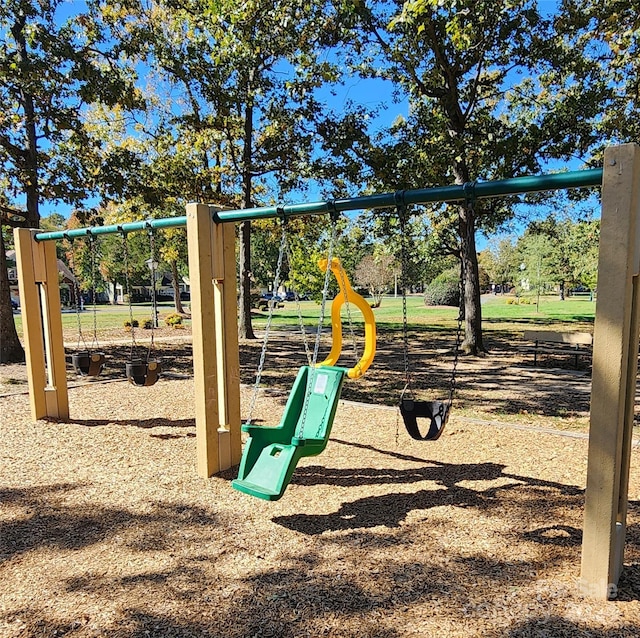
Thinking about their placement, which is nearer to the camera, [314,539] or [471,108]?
[314,539]

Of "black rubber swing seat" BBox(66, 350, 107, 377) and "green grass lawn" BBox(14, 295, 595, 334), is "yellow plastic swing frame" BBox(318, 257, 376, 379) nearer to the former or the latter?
"black rubber swing seat" BBox(66, 350, 107, 377)

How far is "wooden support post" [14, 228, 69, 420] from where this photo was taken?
5.57 meters

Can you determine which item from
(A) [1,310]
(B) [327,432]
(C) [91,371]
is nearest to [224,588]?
(B) [327,432]

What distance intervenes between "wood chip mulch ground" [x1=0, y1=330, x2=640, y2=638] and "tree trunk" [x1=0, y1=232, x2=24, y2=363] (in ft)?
18.2

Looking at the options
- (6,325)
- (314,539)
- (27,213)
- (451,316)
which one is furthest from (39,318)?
(451,316)

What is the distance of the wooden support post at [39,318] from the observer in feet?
18.3

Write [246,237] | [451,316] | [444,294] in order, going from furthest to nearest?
[444,294] → [451,316] → [246,237]

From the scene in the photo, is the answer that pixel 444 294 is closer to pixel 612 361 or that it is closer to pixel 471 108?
pixel 471 108

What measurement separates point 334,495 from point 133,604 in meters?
1.69

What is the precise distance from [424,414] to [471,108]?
30.6 ft

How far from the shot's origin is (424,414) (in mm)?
3578

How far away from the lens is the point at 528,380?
333 inches

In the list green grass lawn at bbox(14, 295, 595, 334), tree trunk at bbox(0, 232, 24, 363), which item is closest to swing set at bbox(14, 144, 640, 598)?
tree trunk at bbox(0, 232, 24, 363)

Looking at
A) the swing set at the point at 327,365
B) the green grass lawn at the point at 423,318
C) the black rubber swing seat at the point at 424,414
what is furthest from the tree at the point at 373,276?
the black rubber swing seat at the point at 424,414
